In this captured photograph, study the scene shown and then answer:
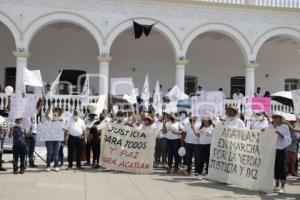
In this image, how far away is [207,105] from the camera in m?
12.5

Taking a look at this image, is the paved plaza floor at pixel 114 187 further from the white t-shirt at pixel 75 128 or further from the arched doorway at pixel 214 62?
the arched doorway at pixel 214 62

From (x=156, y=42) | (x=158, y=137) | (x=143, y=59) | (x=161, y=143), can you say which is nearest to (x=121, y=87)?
(x=143, y=59)

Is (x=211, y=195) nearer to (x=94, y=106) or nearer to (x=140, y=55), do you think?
(x=94, y=106)

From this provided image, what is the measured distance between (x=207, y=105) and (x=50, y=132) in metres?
4.32

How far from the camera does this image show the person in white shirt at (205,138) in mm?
12148

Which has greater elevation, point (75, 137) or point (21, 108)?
point (21, 108)

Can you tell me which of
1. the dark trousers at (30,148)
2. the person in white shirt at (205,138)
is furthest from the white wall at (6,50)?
the person in white shirt at (205,138)

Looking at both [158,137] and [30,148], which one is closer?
→ [30,148]

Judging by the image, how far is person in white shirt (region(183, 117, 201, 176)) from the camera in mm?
12297

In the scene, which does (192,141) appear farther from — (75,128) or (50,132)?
(50,132)

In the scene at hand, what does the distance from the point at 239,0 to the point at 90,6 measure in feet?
23.9

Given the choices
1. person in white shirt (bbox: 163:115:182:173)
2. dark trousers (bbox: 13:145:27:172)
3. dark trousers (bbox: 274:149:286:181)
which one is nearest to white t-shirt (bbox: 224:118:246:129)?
dark trousers (bbox: 274:149:286:181)

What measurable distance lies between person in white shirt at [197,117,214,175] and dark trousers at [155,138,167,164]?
6.48 feet

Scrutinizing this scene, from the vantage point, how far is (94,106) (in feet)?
50.0
